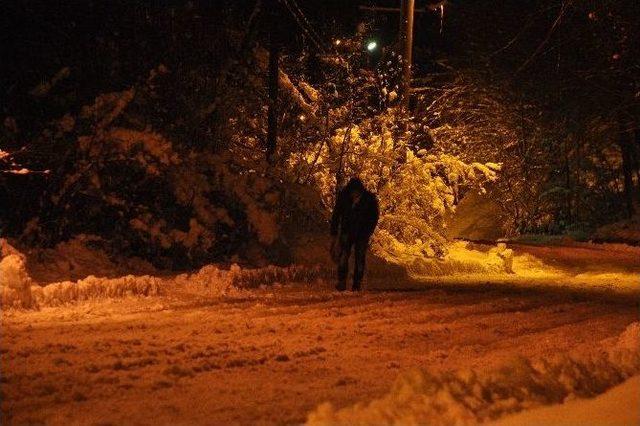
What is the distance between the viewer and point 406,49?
1972 cm

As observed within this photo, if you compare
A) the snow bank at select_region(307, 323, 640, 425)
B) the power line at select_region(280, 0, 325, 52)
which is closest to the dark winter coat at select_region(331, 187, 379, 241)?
the snow bank at select_region(307, 323, 640, 425)

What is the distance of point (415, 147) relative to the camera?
741 inches

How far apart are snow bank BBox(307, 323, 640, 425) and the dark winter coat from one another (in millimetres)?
5898

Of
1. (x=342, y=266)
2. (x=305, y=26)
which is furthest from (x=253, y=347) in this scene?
(x=305, y=26)

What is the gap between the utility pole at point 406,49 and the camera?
18.6 m

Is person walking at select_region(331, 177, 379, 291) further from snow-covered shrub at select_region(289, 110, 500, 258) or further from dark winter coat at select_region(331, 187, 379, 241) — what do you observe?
snow-covered shrub at select_region(289, 110, 500, 258)

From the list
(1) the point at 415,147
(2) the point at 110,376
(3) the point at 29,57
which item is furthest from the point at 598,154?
(2) the point at 110,376

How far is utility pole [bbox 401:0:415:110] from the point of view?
61.2 feet

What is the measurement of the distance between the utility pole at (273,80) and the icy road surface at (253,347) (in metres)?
5.90

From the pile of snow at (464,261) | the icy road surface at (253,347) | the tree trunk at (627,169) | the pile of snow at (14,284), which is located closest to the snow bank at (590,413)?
the icy road surface at (253,347)

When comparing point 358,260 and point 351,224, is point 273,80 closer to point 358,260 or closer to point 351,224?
point 351,224

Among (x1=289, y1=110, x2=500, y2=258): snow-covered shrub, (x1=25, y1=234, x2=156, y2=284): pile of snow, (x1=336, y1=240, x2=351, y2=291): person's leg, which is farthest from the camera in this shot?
(x1=289, y1=110, x2=500, y2=258): snow-covered shrub

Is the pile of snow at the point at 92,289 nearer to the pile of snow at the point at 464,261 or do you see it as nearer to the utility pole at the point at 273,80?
the utility pole at the point at 273,80

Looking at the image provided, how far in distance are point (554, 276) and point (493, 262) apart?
1405 mm
